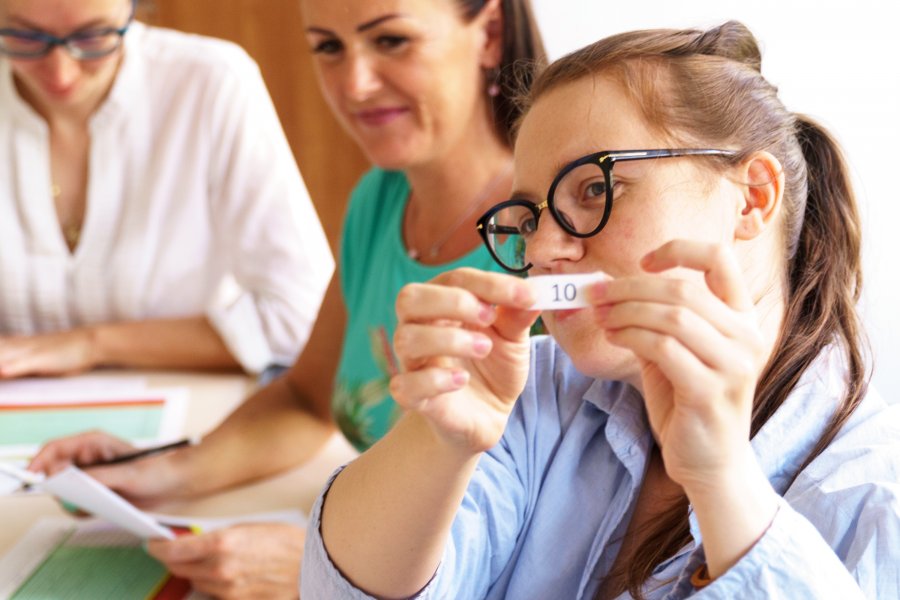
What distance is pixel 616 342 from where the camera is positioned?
0.75 m

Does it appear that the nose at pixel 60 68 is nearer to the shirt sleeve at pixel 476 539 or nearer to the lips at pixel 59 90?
the lips at pixel 59 90

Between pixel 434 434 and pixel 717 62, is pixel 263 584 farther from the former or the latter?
pixel 717 62

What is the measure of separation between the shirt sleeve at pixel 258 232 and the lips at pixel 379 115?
528mm

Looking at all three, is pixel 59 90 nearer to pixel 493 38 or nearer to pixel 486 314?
pixel 493 38

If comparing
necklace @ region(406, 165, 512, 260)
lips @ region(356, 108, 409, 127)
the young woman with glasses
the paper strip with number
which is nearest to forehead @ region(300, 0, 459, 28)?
lips @ region(356, 108, 409, 127)

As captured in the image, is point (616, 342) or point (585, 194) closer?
point (616, 342)

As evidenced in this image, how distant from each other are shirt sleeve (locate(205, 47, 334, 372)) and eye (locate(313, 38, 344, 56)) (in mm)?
583

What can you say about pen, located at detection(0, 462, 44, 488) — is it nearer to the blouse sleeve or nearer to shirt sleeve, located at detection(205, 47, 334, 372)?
shirt sleeve, located at detection(205, 47, 334, 372)

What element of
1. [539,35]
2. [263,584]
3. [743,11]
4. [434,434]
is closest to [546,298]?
[434,434]

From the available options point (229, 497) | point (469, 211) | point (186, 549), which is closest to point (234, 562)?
point (186, 549)

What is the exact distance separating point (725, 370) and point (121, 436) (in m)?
1.26

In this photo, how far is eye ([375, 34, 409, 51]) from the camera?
1503 millimetres

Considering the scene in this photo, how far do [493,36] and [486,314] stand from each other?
91cm

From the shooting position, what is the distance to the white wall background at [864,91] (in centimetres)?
171
